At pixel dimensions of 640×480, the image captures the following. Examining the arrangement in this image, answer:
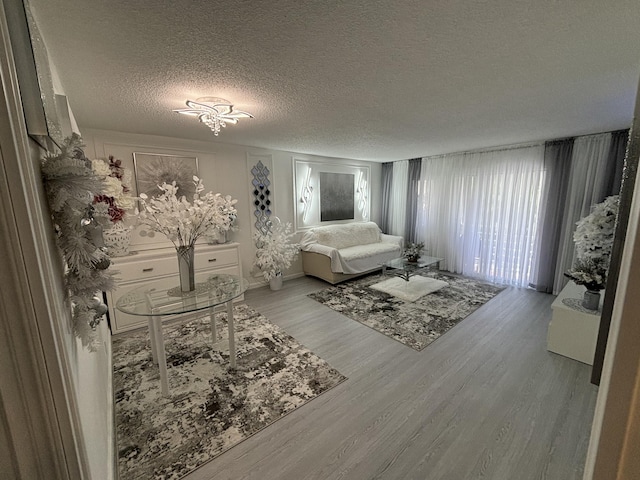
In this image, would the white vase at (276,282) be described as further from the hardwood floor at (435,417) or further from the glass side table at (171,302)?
the glass side table at (171,302)

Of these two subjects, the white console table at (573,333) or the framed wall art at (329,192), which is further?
the framed wall art at (329,192)

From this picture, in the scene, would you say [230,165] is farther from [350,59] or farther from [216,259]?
[350,59]

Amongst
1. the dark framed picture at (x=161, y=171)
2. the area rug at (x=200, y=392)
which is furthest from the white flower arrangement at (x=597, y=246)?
the dark framed picture at (x=161, y=171)

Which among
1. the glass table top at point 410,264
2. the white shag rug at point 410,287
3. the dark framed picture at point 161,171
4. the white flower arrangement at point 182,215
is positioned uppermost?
the dark framed picture at point 161,171

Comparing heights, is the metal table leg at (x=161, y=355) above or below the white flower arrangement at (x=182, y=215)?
below

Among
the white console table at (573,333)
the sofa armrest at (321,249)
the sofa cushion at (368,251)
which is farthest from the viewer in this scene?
the sofa cushion at (368,251)

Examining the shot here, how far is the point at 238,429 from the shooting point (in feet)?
5.57

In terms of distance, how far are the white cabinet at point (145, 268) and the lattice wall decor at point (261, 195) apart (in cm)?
86

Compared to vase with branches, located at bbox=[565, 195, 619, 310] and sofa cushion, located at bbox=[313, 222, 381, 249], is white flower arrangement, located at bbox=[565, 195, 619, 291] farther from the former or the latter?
sofa cushion, located at bbox=[313, 222, 381, 249]

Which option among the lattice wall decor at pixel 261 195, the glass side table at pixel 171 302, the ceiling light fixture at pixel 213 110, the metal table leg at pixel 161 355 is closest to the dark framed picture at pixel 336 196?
the lattice wall decor at pixel 261 195

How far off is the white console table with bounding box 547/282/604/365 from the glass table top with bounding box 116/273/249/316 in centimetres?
291

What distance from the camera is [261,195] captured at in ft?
14.0

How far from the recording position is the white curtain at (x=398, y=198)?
223 inches

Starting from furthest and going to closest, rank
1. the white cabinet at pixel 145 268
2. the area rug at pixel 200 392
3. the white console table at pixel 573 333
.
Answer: the white cabinet at pixel 145 268, the white console table at pixel 573 333, the area rug at pixel 200 392
